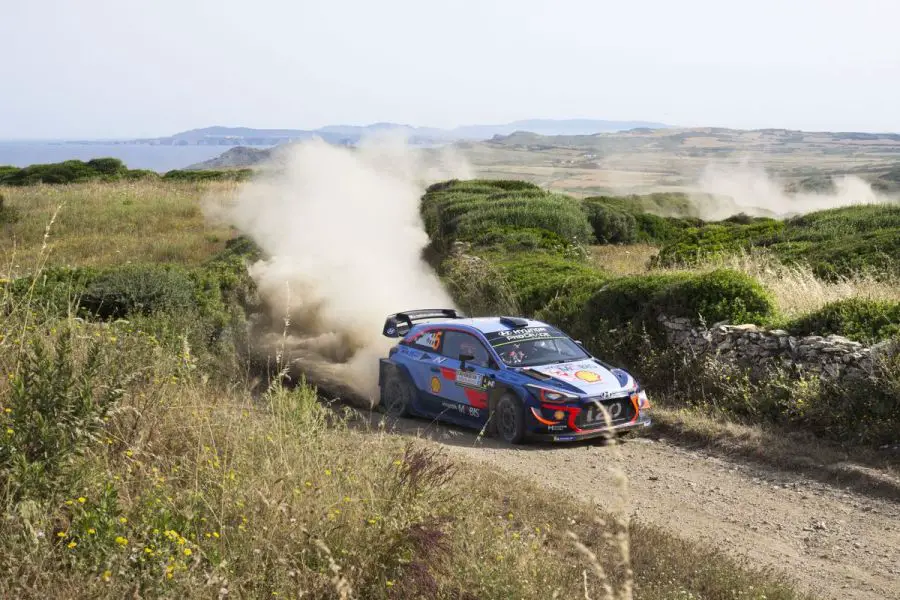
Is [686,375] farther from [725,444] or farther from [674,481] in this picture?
[674,481]

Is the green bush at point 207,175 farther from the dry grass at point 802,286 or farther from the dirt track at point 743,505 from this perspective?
the dirt track at point 743,505

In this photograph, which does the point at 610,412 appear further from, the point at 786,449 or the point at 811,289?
the point at 811,289

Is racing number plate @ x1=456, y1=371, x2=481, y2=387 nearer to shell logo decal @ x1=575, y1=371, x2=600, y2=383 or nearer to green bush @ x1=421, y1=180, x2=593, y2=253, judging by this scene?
shell logo decal @ x1=575, y1=371, x2=600, y2=383

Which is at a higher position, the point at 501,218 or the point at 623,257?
the point at 501,218

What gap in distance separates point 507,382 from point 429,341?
6.88ft

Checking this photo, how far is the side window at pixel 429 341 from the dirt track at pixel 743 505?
1.65m

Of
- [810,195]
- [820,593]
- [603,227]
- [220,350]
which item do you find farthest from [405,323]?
[810,195]

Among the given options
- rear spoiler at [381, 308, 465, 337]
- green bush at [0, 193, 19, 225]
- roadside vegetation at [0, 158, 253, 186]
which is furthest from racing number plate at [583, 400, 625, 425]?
roadside vegetation at [0, 158, 253, 186]

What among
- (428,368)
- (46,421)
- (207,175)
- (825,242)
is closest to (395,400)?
(428,368)

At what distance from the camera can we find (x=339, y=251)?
87.1 ft

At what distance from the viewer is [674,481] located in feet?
39.0

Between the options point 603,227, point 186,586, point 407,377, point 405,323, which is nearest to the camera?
point 186,586

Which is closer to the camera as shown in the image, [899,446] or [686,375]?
[899,446]

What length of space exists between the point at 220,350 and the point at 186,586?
39.3ft
